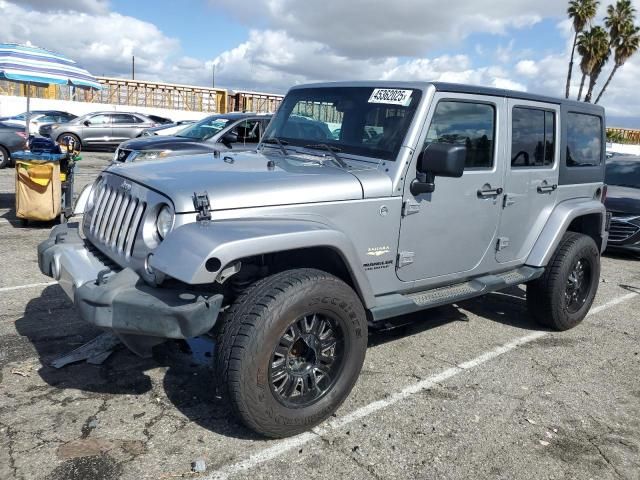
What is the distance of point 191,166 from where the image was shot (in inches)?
139

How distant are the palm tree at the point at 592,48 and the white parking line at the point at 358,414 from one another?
37213 millimetres

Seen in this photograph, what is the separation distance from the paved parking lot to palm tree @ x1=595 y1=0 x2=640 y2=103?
3887cm

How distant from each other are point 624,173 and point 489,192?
22.8 feet

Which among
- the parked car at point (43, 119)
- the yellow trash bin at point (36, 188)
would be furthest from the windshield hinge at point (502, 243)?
the parked car at point (43, 119)

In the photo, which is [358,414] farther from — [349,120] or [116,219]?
[349,120]

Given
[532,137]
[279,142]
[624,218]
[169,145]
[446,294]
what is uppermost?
[532,137]

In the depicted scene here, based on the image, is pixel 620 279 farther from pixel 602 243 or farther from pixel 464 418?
pixel 464 418

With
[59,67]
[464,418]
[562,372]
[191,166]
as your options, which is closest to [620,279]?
[562,372]

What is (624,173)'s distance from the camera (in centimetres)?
987

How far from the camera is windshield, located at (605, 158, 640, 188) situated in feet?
31.5

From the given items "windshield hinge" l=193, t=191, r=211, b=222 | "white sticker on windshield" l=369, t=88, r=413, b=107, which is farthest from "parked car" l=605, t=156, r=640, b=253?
"windshield hinge" l=193, t=191, r=211, b=222

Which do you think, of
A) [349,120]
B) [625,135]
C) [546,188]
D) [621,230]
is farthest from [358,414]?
[625,135]

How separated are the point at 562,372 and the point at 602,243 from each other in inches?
67.7

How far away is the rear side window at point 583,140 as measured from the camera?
5.09 metres
